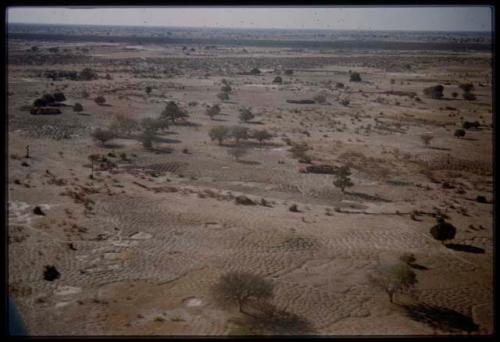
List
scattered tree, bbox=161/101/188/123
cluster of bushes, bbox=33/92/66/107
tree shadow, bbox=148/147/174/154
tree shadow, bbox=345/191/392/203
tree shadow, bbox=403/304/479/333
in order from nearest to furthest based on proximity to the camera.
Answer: tree shadow, bbox=403/304/479/333, tree shadow, bbox=345/191/392/203, tree shadow, bbox=148/147/174/154, scattered tree, bbox=161/101/188/123, cluster of bushes, bbox=33/92/66/107

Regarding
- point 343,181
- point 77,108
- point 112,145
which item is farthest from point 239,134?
point 77,108

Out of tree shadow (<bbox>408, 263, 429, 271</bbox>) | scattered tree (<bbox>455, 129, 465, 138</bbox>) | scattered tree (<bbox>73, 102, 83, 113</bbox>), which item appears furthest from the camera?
scattered tree (<bbox>73, 102, 83, 113</bbox>)

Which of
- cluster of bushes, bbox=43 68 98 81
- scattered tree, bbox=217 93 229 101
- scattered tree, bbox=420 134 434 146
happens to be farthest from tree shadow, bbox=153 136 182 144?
cluster of bushes, bbox=43 68 98 81

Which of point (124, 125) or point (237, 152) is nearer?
point (237, 152)

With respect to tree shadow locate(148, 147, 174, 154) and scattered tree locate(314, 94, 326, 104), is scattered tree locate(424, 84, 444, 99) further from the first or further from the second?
tree shadow locate(148, 147, 174, 154)

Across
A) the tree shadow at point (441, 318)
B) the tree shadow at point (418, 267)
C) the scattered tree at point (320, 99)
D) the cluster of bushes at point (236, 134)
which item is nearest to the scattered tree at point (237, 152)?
the cluster of bushes at point (236, 134)

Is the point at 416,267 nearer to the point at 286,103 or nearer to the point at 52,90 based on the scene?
the point at 286,103

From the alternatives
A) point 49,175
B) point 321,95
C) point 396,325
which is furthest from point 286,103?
point 396,325

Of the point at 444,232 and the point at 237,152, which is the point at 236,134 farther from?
the point at 444,232
